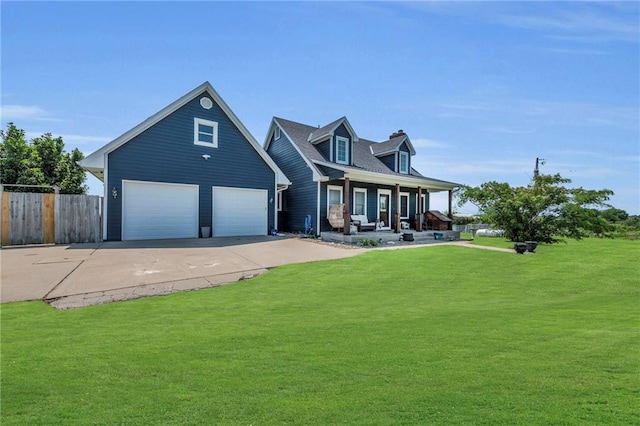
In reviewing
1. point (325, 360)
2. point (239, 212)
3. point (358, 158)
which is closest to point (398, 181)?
point (358, 158)

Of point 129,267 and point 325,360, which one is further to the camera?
point 129,267

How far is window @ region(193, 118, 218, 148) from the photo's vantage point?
1553cm

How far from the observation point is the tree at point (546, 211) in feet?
52.7

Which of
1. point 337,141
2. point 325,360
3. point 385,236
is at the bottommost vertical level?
point 325,360

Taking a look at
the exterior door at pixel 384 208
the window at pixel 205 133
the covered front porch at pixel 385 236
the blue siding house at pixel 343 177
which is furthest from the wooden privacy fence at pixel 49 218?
the exterior door at pixel 384 208

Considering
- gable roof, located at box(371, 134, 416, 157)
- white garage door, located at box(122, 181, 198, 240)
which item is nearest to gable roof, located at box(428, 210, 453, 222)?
gable roof, located at box(371, 134, 416, 157)

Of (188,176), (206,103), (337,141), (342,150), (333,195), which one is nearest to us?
(188,176)

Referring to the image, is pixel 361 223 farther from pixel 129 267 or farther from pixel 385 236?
pixel 129 267

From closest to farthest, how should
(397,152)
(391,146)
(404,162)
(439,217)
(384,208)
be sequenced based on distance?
(439,217), (384,208), (397,152), (391,146), (404,162)

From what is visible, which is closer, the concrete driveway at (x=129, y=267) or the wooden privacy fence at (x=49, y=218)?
the concrete driveway at (x=129, y=267)

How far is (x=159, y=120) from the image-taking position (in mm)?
14453

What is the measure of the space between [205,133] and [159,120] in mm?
2139

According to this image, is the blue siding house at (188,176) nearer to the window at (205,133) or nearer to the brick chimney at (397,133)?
the window at (205,133)

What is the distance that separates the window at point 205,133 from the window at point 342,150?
24.9 ft
